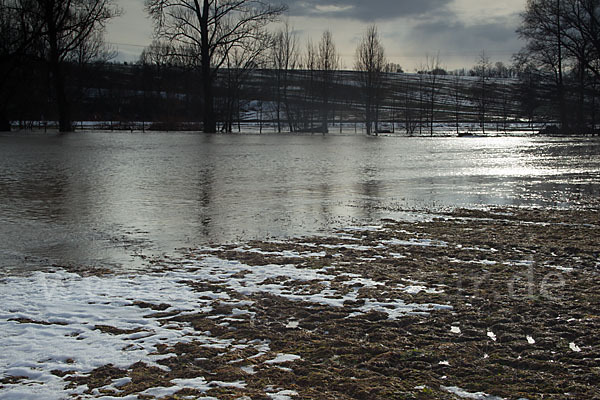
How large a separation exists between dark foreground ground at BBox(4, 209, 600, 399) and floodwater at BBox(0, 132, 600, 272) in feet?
3.78

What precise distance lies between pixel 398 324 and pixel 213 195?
690 cm

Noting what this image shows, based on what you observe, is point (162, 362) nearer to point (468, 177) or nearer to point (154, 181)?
point (154, 181)

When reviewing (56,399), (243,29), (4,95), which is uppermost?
(243,29)

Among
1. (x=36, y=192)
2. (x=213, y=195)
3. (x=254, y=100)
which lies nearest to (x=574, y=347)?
(x=213, y=195)

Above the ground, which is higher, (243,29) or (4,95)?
(243,29)

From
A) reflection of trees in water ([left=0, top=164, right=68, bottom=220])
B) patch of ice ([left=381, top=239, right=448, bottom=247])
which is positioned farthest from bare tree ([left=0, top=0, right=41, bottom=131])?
patch of ice ([left=381, top=239, right=448, bottom=247])

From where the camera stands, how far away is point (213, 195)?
34.1 ft

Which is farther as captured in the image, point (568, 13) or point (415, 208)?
point (568, 13)

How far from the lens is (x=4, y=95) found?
38.8m

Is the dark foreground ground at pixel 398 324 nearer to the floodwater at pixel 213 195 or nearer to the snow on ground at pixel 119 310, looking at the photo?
the snow on ground at pixel 119 310

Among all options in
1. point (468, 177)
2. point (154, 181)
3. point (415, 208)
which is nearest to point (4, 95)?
point (154, 181)

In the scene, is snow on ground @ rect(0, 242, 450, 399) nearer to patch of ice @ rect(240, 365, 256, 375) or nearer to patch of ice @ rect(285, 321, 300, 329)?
patch of ice @ rect(240, 365, 256, 375)

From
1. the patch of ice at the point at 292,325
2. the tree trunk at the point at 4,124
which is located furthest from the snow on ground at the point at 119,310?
the tree trunk at the point at 4,124

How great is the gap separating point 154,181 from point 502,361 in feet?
32.6
